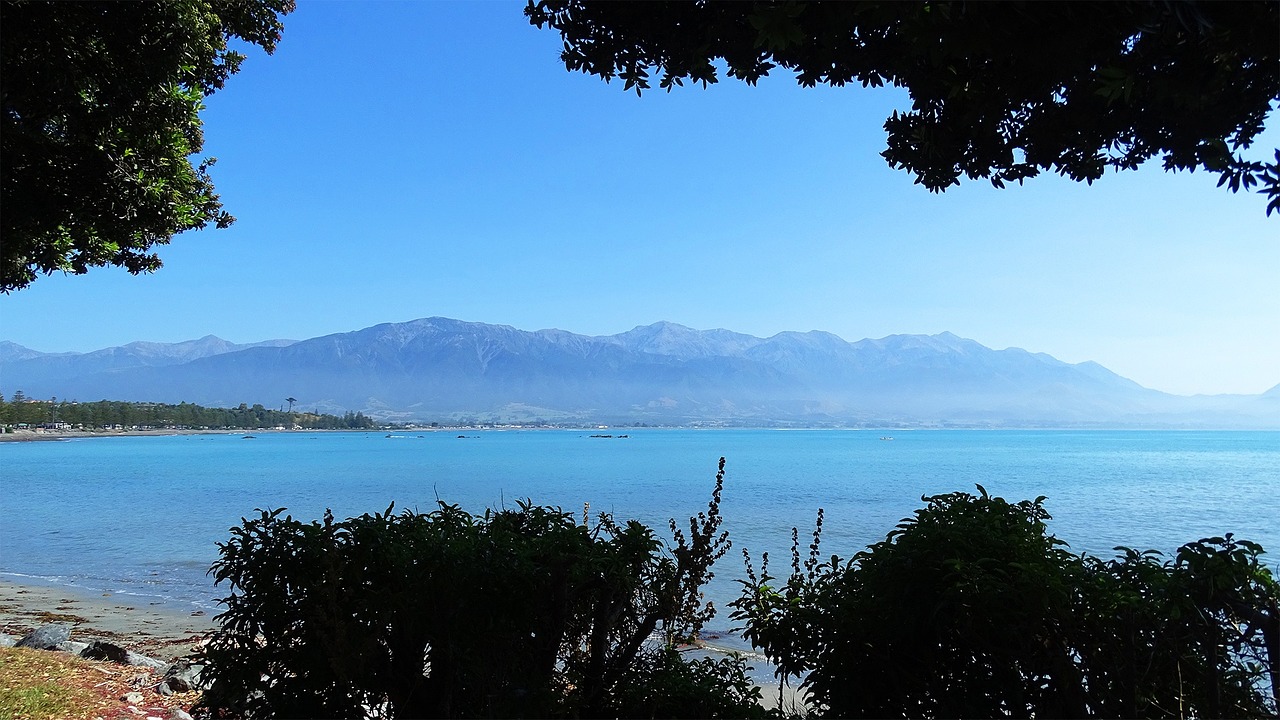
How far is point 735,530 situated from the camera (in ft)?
82.8

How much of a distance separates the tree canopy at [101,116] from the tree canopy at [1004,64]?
2575 millimetres

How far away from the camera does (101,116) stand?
436 centimetres

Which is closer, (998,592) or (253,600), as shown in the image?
(998,592)

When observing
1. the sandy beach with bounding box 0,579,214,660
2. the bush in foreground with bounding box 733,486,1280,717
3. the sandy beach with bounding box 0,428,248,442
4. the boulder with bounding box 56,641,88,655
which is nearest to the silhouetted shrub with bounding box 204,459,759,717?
the bush in foreground with bounding box 733,486,1280,717

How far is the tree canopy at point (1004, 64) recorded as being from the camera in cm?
216

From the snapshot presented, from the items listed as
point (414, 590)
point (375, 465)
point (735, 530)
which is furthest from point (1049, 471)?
point (414, 590)

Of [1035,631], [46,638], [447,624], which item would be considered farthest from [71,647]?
[1035,631]

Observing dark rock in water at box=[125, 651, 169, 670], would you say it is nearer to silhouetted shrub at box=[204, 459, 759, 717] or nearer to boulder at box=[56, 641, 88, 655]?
boulder at box=[56, 641, 88, 655]

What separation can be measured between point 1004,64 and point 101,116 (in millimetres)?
5153

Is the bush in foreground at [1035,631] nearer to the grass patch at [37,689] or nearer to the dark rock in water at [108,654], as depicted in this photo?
the grass patch at [37,689]

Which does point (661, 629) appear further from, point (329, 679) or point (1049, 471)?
point (1049, 471)

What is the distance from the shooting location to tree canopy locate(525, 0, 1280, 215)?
2.16 m

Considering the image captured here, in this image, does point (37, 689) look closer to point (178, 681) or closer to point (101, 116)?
point (178, 681)

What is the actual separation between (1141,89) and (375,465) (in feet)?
251
